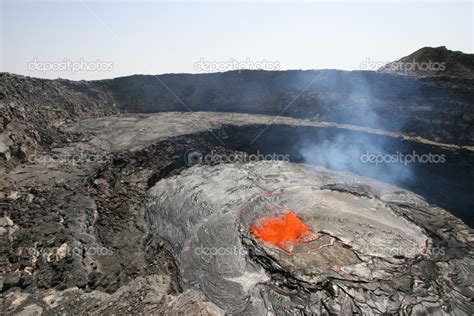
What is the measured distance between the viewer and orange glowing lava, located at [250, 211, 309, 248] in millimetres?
7840

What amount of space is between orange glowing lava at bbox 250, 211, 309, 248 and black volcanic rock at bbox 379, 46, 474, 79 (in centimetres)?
1271

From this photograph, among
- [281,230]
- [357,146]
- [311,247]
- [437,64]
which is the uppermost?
[437,64]

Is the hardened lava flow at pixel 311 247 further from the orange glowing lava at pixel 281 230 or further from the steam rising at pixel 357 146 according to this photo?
the steam rising at pixel 357 146

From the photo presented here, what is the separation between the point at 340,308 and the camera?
593cm

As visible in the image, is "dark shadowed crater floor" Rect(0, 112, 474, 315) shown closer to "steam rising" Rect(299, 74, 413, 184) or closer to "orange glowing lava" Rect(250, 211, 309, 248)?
"steam rising" Rect(299, 74, 413, 184)

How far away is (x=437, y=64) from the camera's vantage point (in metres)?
17.5

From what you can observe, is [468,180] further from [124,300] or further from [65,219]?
[65,219]

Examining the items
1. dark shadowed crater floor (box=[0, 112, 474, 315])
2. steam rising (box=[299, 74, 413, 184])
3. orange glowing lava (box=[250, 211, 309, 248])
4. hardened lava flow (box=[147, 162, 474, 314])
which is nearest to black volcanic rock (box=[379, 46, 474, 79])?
steam rising (box=[299, 74, 413, 184])

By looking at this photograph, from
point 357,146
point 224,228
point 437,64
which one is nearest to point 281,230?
point 224,228

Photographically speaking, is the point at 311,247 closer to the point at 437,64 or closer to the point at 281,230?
the point at 281,230

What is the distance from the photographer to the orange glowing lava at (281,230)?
784cm

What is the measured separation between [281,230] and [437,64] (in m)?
16.3

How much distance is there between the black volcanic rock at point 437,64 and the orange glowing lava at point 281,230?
12708 millimetres

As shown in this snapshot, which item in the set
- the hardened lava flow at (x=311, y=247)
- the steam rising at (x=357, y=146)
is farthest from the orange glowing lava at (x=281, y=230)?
the steam rising at (x=357, y=146)
